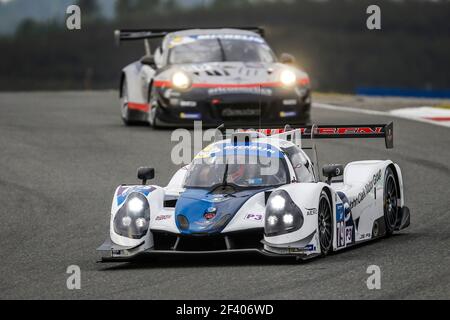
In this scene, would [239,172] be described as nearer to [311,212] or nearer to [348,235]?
[311,212]

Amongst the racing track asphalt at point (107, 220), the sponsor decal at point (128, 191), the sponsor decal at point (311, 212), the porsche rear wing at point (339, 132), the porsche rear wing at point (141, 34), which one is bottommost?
the racing track asphalt at point (107, 220)

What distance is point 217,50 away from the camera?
1967 centimetres

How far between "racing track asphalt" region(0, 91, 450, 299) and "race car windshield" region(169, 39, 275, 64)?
125cm

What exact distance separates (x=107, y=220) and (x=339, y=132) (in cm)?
252

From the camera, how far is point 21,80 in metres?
40.2

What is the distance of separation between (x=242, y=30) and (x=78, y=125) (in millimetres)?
3030

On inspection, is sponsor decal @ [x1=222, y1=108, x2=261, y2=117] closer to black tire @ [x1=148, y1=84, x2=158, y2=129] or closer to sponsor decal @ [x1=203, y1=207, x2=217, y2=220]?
black tire @ [x1=148, y1=84, x2=158, y2=129]

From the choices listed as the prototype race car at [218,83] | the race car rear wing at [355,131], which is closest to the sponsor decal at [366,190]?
the race car rear wing at [355,131]

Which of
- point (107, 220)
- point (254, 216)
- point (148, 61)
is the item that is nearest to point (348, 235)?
point (254, 216)

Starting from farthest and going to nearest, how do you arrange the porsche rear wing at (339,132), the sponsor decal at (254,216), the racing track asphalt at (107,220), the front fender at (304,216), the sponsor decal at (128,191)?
the porsche rear wing at (339,132), the sponsor decal at (128,191), the sponsor decal at (254,216), the front fender at (304,216), the racing track asphalt at (107,220)

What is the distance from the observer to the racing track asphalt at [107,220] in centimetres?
855

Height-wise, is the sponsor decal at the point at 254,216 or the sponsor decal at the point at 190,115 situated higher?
the sponsor decal at the point at 254,216

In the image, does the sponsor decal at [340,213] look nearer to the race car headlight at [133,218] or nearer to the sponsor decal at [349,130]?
the sponsor decal at [349,130]

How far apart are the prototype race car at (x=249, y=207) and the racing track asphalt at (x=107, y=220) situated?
0.15 metres
